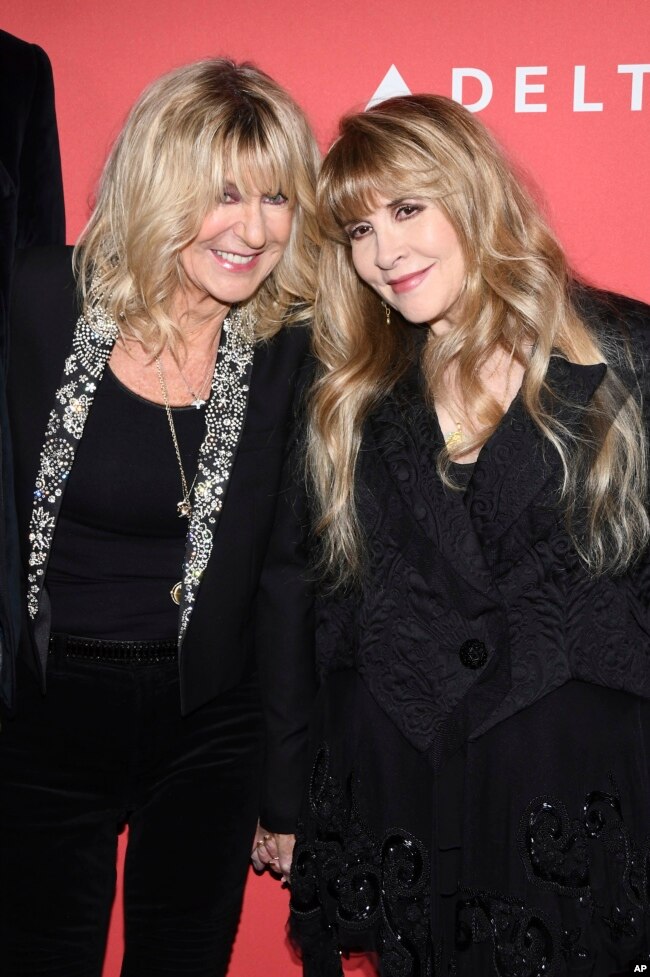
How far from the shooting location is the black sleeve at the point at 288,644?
212 cm

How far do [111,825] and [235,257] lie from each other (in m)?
1.11

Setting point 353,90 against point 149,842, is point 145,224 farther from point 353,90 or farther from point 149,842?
point 149,842

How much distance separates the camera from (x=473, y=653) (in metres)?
1.82

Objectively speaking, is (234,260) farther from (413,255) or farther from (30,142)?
(30,142)

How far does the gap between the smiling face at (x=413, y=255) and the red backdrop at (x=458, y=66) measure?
0.51 metres

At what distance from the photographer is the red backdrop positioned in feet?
7.63

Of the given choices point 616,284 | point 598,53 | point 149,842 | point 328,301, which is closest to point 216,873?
point 149,842

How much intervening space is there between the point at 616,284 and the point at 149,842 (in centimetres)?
155

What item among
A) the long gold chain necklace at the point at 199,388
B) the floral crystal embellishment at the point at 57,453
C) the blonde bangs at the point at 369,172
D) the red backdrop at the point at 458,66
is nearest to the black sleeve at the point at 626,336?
the blonde bangs at the point at 369,172

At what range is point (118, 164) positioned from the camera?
2055mm

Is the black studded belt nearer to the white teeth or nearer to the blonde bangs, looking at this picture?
the white teeth

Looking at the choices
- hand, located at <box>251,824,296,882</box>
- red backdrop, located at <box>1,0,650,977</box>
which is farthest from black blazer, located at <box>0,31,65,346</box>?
hand, located at <box>251,824,296,882</box>

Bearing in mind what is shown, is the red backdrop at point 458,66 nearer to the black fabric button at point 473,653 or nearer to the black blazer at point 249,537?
the black blazer at point 249,537

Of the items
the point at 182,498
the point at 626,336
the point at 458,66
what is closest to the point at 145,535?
the point at 182,498
